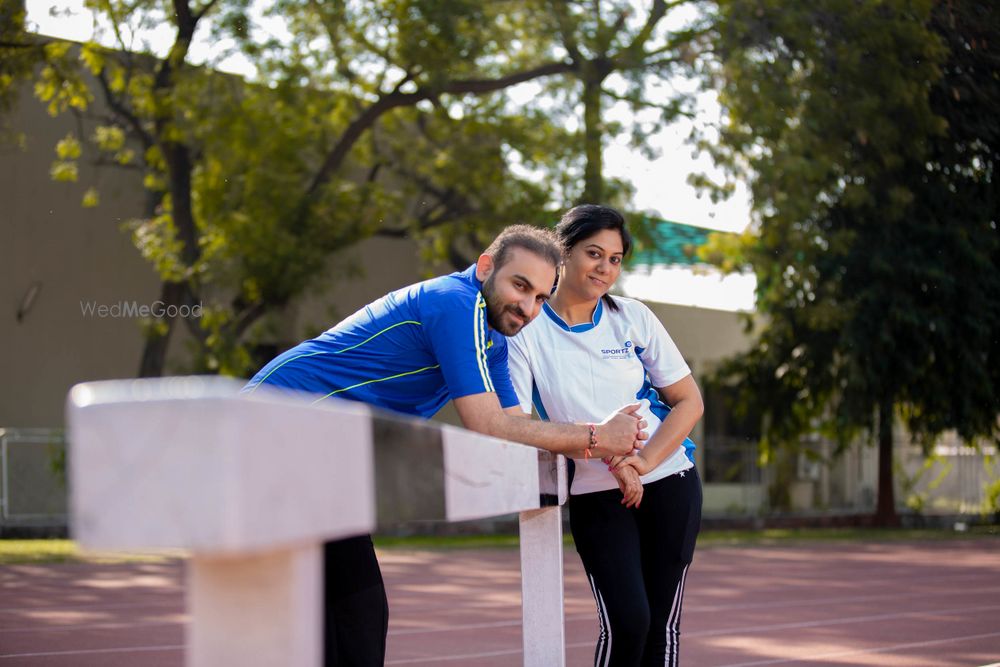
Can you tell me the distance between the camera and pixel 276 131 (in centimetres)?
1747

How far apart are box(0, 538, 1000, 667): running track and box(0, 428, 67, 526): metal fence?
5438mm

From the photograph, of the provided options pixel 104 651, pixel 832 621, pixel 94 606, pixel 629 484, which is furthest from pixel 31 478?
pixel 629 484

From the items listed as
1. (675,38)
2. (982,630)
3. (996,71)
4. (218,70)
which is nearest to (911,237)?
(996,71)

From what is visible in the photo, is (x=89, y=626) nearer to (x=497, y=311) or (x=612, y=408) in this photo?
(x=612, y=408)

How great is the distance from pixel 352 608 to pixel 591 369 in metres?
1.12

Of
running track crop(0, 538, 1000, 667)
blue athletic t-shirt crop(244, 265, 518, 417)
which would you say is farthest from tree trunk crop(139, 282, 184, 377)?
blue athletic t-shirt crop(244, 265, 518, 417)

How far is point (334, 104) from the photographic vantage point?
18.6 metres

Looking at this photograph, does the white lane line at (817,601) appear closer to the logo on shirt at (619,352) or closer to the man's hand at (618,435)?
the logo on shirt at (619,352)

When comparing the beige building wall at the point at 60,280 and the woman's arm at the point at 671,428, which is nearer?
the woman's arm at the point at 671,428

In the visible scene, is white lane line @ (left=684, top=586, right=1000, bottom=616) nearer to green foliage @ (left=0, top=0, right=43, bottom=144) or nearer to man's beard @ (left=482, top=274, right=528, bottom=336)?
man's beard @ (left=482, top=274, right=528, bottom=336)

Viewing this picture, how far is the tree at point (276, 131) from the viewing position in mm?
17125

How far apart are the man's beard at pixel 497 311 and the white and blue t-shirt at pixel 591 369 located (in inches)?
21.4

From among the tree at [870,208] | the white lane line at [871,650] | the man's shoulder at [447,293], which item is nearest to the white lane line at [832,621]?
the white lane line at [871,650]

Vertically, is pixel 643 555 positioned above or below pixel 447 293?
below
